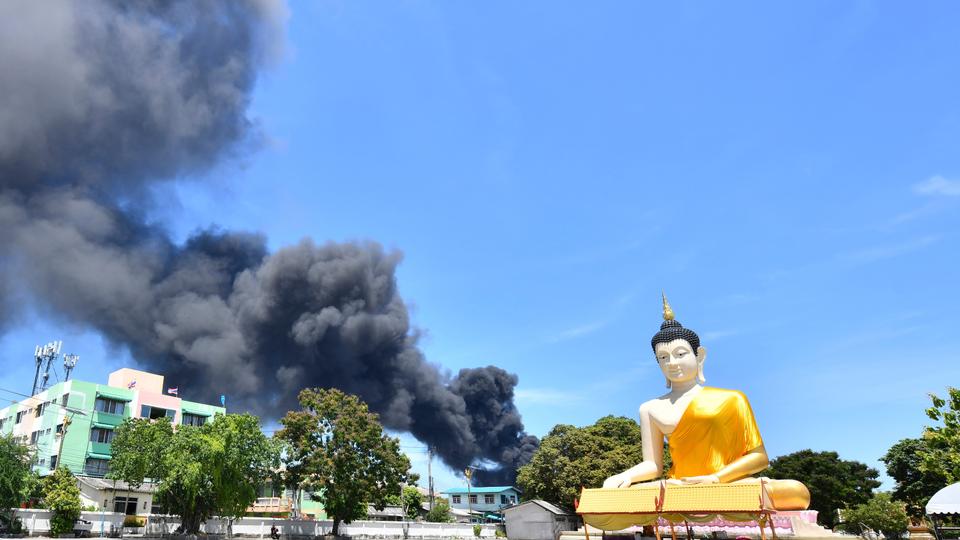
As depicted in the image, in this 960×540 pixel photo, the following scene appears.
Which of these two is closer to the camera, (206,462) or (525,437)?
(206,462)

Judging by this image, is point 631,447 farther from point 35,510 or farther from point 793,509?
point 35,510

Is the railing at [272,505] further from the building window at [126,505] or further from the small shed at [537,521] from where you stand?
the small shed at [537,521]

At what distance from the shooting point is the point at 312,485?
137 ft

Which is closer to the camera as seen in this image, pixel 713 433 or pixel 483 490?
pixel 713 433

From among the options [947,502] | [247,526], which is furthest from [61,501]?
[947,502]

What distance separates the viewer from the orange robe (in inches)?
553

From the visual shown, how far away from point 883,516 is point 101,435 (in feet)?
215

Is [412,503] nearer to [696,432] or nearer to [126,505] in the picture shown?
[126,505]

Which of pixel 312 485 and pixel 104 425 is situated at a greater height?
pixel 104 425

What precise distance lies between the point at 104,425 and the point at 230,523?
85.2ft

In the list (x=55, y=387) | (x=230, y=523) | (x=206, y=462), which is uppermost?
(x=55, y=387)

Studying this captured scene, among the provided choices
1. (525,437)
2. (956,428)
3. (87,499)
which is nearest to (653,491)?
(956,428)

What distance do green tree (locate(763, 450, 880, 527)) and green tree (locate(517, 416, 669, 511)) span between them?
17649 millimetres

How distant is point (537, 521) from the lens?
A: 142 ft
